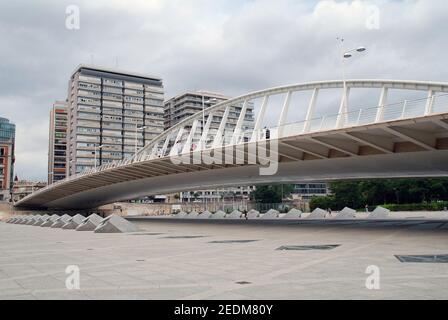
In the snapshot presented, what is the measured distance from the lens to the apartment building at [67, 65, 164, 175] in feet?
475

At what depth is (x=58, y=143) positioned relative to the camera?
17188 centimetres

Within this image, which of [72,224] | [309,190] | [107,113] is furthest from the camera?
[309,190]

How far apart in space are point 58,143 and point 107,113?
34.5m

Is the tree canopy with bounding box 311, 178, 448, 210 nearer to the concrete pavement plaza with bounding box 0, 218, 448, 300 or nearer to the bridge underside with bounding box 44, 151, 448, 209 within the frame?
the bridge underside with bounding box 44, 151, 448, 209

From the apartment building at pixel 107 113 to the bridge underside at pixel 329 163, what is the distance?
8613 centimetres

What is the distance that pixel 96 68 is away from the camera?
150 m

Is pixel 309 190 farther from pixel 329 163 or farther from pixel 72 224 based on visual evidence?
pixel 72 224

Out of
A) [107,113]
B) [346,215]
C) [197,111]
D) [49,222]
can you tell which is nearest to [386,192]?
[346,215]

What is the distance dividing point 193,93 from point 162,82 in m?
A: 13.9

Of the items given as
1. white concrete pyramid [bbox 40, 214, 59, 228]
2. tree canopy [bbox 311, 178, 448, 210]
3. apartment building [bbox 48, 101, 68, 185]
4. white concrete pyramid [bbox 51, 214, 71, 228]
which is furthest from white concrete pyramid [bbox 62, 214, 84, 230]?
apartment building [bbox 48, 101, 68, 185]

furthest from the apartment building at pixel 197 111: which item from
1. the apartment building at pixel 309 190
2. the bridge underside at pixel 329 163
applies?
the bridge underside at pixel 329 163

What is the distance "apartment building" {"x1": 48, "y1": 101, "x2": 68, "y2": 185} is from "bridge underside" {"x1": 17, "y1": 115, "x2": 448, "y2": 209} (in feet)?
362
